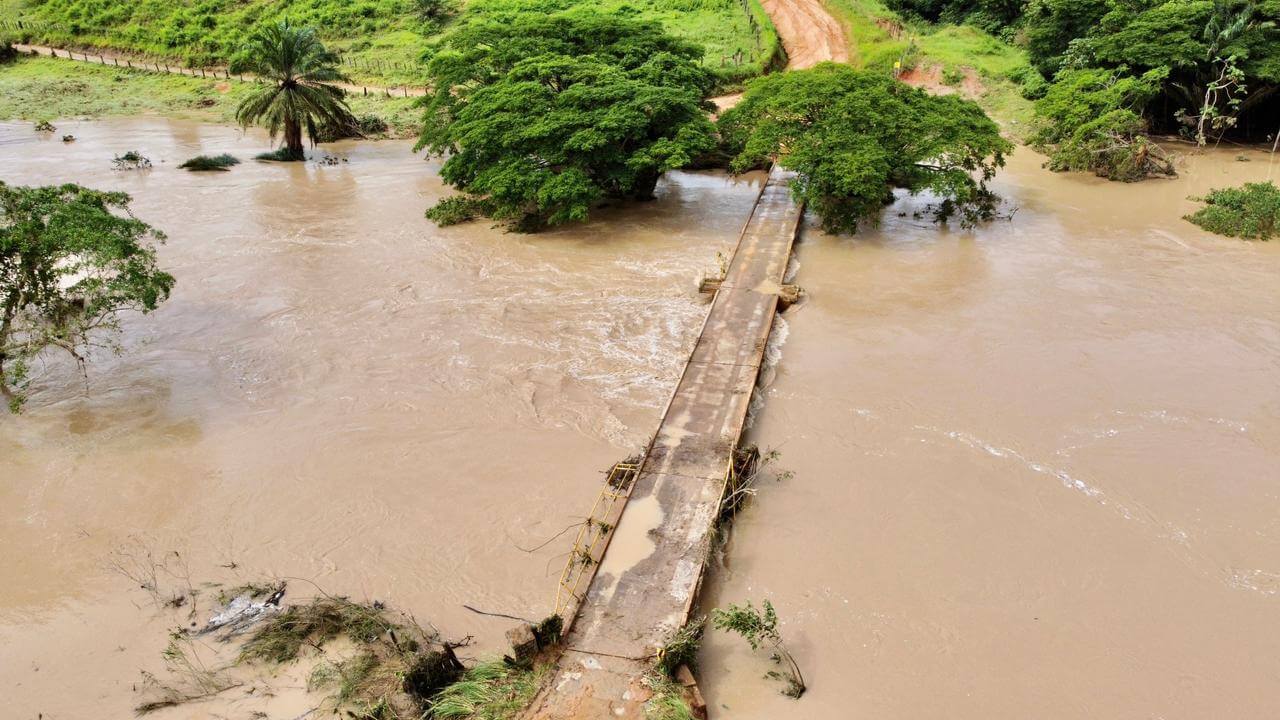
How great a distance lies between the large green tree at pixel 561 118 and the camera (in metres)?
19.6

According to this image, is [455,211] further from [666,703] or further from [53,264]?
[666,703]

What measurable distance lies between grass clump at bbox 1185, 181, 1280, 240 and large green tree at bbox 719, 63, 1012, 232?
534 cm

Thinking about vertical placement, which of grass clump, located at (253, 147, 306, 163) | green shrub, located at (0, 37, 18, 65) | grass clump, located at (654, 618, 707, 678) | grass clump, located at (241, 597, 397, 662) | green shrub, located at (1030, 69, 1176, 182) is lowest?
grass clump, located at (241, 597, 397, 662)

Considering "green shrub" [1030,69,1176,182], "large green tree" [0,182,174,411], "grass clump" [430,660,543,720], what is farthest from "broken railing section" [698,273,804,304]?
"green shrub" [1030,69,1176,182]

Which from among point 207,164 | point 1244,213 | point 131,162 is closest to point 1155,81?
→ point 1244,213

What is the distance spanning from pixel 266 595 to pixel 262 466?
2.92m

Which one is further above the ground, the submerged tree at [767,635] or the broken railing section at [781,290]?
the broken railing section at [781,290]

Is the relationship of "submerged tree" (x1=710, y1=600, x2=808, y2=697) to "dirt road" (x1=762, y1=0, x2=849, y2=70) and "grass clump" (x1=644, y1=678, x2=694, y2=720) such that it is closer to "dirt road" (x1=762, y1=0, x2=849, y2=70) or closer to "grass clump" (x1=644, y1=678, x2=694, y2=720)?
"grass clump" (x1=644, y1=678, x2=694, y2=720)

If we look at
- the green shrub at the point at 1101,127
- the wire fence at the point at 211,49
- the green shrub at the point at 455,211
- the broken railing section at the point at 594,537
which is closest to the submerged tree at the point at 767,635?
the broken railing section at the point at 594,537

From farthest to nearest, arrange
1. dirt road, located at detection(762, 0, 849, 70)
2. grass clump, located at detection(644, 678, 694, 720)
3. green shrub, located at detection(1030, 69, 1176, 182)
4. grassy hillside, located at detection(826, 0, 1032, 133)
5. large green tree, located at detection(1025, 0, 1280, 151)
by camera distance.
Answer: dirt road, located at detection(762, 0, 849, 70) → grassy hillside, located at detection(826, 0, 1032, 133) → large green tree, located at detection(1025, 0, 1280, 151) → green shrub, located at detection(1030, 69, 1176, 182) → grass clump, located at detection(644, 678, 694, 720)

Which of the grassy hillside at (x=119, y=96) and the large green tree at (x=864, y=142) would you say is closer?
the large green tree at (x=864, y=142)

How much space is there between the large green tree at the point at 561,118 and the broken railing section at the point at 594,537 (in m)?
9.83

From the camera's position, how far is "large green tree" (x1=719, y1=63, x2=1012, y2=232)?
1886 centimetres

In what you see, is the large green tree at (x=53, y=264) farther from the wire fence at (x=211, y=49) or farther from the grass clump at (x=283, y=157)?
the wire fence at (x=211, y=49)
